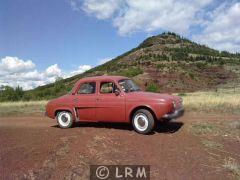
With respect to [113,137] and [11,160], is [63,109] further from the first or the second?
[11,160]

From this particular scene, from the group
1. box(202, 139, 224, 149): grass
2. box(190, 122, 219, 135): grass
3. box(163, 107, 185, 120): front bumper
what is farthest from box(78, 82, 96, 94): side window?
box(202, 139, 224, 149): grass

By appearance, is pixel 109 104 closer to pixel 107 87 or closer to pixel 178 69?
pixel 107 87

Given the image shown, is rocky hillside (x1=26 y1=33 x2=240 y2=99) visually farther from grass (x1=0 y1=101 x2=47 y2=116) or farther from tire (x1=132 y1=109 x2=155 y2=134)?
tire (x1=132 y1=109 x2=155 y2=134)

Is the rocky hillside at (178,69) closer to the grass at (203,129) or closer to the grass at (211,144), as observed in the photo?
the grass at (203,129)

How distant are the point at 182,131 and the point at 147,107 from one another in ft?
4.54

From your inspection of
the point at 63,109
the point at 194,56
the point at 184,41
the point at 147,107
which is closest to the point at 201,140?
the point at 147,107

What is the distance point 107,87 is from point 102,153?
340 cm

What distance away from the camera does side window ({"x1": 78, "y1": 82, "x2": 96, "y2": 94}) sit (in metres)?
11.8

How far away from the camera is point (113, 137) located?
1000 centimetres

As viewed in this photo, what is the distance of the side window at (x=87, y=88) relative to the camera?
11.8 m

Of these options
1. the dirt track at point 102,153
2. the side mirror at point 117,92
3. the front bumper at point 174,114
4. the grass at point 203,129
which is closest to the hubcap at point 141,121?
the dirt track at point 102,153

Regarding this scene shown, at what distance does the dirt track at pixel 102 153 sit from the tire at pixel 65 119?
99cm

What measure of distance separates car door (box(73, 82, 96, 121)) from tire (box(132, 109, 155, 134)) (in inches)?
62.9

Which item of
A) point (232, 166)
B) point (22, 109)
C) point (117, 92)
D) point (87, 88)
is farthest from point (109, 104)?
point (22, 109)
